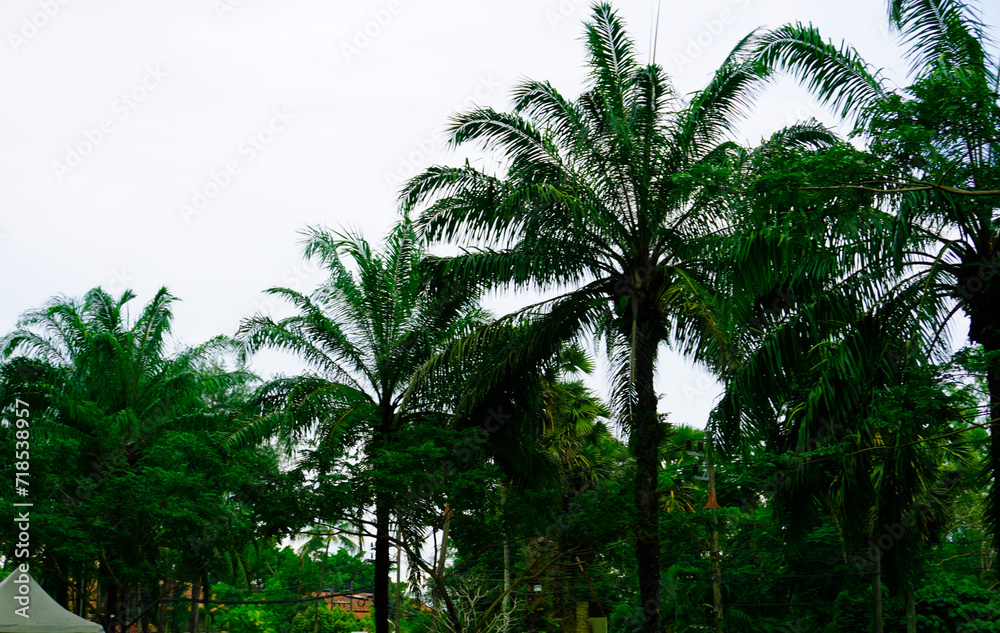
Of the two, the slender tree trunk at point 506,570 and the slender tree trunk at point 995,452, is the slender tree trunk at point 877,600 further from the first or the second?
the slender tree trunk at point 995,452

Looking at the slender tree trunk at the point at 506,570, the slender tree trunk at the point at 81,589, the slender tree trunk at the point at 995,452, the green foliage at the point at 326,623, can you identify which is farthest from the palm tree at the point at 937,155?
the green foliage at the point at 326,623

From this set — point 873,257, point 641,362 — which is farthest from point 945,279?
point 641,362

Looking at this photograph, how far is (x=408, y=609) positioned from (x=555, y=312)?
52.3ft

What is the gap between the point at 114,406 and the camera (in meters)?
20.5

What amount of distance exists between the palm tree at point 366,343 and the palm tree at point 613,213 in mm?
2829

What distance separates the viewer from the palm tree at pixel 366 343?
1809 centimetres

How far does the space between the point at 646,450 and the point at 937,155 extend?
6.54m

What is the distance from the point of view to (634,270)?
46.8ft

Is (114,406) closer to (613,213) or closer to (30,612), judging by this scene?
(30,612)

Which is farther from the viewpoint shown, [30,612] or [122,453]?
[122,453]

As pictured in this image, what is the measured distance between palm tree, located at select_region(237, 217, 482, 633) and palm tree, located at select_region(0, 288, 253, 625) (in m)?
2.03

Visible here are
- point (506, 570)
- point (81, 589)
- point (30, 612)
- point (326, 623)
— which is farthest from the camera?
point (326, 623)

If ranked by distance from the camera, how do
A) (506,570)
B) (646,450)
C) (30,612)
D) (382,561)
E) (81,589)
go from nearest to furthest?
(646,450), (30,612), (382,561), (81,589), (506,570)

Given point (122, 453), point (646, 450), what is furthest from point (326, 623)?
point (646, 450)
